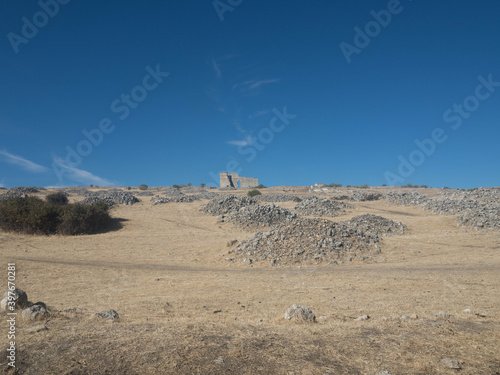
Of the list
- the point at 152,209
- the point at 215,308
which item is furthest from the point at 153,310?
the point at 152,209

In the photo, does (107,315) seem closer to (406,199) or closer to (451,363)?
(451,363)

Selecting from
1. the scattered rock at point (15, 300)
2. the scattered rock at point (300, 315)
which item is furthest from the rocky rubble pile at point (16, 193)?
the scattered rock at point (300, 315)

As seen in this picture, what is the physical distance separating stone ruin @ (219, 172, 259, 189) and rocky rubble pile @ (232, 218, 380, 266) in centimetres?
6151

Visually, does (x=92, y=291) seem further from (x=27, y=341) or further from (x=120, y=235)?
(x=120, y=235)

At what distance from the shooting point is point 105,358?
397 cm

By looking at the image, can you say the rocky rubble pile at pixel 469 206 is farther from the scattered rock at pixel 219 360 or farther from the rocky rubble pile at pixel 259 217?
the scattered rock at pixel 219 360

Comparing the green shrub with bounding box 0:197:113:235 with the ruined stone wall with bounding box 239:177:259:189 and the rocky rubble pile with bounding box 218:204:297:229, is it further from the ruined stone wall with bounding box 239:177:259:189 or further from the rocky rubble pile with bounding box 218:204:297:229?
the ruined stone wall with bounding box 239:177:259:189

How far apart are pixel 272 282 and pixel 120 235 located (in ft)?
49.4

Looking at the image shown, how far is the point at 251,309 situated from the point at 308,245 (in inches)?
332

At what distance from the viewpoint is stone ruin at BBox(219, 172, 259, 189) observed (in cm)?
7844

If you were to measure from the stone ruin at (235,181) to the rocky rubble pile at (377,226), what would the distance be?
5654 centimetres

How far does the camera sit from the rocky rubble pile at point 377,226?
20.7m

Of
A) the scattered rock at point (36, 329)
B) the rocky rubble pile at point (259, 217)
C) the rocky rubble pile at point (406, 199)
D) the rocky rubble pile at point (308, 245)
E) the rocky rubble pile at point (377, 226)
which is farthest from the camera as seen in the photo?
the rocky rubble pile at point (406, 199)

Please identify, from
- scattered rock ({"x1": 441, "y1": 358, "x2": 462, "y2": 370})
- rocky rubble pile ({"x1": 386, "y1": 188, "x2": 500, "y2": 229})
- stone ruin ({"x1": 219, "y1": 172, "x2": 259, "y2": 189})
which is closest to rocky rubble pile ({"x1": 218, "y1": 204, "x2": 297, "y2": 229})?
rocky rubble pile ({"x1": 386, "y1": 188, "x2": 500, "y2": 229})
